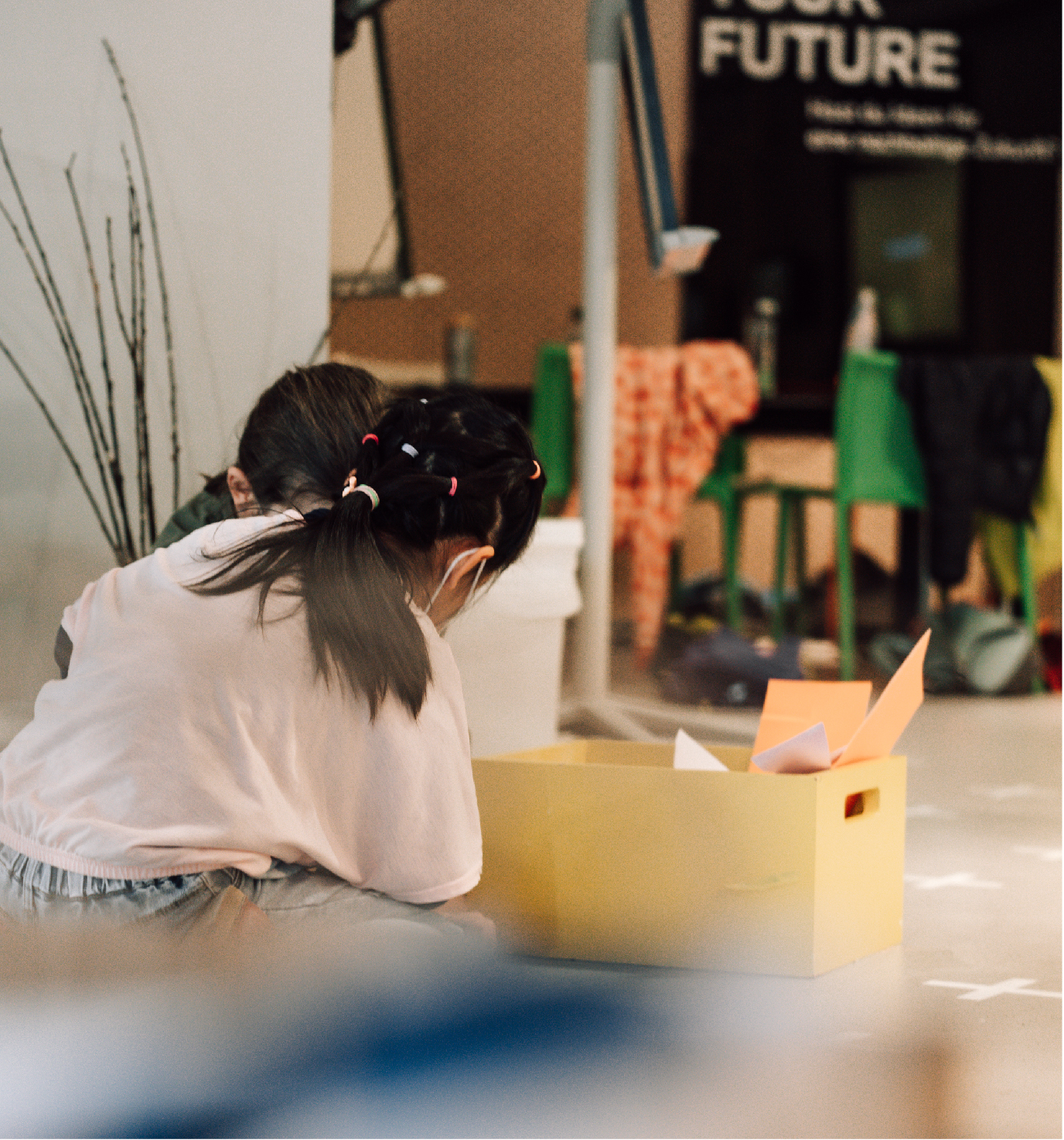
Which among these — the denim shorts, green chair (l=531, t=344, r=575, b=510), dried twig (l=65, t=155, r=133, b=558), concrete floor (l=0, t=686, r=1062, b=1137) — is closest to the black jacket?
green chair (l=531, t=344, r=575, b=510)

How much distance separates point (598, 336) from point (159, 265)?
40.3 inches

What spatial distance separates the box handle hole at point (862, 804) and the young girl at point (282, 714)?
1.48ft

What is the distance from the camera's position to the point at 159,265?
1.66 metres

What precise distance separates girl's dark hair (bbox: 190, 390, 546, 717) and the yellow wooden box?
295 mm

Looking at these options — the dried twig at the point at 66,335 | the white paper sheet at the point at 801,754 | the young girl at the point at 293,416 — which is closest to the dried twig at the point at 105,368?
the dried twig at the point at 66,335

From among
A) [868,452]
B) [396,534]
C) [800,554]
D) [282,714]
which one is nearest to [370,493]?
[396,534]

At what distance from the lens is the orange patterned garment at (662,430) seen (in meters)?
3.34

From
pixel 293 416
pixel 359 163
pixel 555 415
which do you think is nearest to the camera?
pixel 293 416

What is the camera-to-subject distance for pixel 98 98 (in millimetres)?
1634

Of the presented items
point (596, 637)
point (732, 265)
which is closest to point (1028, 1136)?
point (596, 637)

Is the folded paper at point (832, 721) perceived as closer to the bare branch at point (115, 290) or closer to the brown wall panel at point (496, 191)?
the bare branch at point (115, 290)

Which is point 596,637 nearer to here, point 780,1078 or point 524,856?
point 524,856

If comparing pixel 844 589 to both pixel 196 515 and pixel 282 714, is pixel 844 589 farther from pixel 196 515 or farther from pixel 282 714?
pixel 282 714

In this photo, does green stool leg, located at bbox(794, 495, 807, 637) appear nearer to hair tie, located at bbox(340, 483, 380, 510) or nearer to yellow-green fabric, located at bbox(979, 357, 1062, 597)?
yellow-green fabric, located at bbox(979, 357, 1062, 597)
